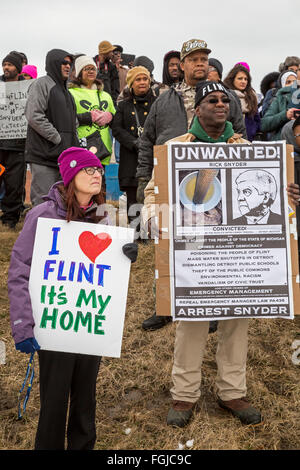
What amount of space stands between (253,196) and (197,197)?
324 mm

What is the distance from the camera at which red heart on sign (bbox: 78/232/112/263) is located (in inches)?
110

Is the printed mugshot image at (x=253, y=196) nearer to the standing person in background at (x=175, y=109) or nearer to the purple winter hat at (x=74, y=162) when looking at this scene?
the purple winter hat at (x=74, y=162)

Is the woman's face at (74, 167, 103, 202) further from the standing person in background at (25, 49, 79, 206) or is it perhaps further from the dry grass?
the standing person in background at (25, 49, 79, 206)

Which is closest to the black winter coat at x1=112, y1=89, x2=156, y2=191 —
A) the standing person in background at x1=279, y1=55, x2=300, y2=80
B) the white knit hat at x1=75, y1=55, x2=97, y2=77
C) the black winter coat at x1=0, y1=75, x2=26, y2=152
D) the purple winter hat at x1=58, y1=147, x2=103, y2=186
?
the white knit hat at x1=75, y1=55, x2=97, y2=77

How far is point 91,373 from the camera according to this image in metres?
2.83

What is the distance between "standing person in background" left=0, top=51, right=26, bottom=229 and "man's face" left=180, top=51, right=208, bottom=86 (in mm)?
3466

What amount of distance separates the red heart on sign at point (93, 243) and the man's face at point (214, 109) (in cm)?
105

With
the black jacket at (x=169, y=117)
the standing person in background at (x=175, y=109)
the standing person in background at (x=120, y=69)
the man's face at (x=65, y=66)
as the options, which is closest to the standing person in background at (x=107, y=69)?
the standing person in background at (x=120, y=69)

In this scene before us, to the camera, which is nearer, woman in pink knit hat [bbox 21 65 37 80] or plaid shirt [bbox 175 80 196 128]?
plaid shirt [bbox 175 80 196 128]

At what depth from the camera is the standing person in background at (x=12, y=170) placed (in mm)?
7027

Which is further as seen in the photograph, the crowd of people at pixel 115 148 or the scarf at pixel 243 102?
the scarf at pixel 243 102

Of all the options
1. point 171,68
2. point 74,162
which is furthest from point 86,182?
point 171,68

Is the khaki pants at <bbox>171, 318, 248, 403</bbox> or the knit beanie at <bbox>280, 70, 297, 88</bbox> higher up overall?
the knit beanie at <bbox>280, 70, 297, 88</bbox>
